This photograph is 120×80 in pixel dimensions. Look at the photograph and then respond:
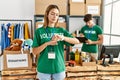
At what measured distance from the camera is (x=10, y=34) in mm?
3998

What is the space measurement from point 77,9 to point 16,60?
6.22 ft

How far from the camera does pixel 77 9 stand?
3.82 metres

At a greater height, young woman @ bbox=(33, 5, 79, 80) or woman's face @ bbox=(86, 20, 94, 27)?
woman's face @ bbox=(86, 20, 94, 27)

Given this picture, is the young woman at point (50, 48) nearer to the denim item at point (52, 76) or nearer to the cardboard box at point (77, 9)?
the denim item at point (52, 76)

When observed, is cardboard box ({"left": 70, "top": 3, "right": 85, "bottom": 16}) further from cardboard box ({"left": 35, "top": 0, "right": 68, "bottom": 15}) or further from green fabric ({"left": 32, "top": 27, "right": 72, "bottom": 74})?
green fabric ({"left": 32, "top": 27, "right": 72, "bottom": 74})

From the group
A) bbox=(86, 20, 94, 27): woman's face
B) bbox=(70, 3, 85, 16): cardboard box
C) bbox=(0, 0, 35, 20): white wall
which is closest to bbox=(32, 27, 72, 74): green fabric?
bbox=(86, 20, 94, 27): woman's face

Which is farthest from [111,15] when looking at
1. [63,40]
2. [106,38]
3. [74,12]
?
[63,40]

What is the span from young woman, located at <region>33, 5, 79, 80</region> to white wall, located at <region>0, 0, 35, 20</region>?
245 cm

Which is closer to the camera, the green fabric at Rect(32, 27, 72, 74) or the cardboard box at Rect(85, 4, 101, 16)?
the green fabric at Rect(32, 27, 72, 74)

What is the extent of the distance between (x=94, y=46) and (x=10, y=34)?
1.93 metres

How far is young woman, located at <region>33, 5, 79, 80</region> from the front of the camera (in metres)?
1.95

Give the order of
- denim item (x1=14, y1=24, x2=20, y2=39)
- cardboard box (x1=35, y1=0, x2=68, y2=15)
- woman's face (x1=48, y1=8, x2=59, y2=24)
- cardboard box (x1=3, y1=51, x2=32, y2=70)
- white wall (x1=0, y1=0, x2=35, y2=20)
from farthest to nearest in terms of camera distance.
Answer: white wall (x1=0, y1=0, x2=35, y2=20) < denim item (x1=14, y1=24, x2=20, y2=39) < cardboard box (x1=35, y1=0, x2=68, y2=15) < cardboard box (x1=3, y1=51, x2=32, y2=70) < woman's face (x1=48, y1=8, x2=59, y2=24)

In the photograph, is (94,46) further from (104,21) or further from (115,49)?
(104,21)

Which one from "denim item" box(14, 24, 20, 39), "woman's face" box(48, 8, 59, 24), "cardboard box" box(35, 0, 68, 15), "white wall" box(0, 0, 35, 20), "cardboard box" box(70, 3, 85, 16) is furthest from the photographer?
"white wall" box(0, 0, 35, 20)
